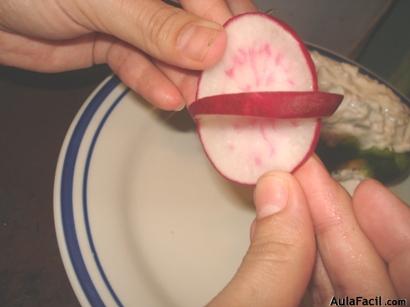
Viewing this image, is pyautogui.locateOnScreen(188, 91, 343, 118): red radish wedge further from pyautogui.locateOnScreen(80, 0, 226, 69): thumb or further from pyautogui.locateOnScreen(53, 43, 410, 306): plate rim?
pyautogui.locateOnScreen(53, 43, 410, 306): plate rim

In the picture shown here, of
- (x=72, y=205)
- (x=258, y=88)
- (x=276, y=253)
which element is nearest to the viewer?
(x=276, y=253)

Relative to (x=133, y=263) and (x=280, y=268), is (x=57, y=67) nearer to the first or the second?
(x=133, y=263)

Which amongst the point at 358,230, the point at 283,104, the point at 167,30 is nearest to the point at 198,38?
the point at 167,30

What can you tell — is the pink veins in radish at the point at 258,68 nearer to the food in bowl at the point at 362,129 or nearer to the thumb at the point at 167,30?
the thumb at the point at 167,30

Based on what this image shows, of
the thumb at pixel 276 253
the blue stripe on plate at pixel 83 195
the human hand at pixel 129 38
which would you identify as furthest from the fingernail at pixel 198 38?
the blue stripe on plate at pixel 83 195

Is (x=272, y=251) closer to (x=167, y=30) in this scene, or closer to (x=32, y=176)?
(x=167, y=30)

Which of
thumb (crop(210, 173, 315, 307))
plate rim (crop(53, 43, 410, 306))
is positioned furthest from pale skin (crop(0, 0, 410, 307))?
plate rim (crop(53, 43, 410, 306))

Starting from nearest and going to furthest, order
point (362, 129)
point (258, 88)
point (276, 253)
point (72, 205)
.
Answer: point (276, 253) < point (258, 88) < point (72, 205) < point (362, 129)
